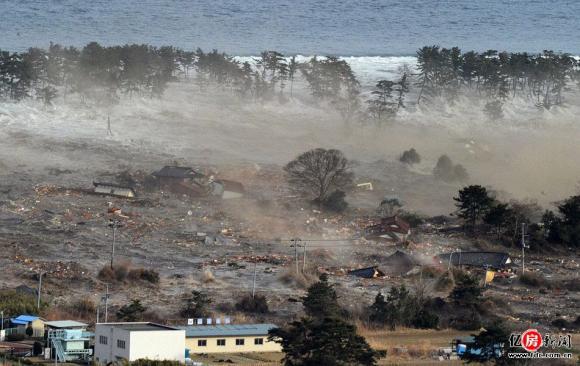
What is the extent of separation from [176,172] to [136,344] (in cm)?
4224

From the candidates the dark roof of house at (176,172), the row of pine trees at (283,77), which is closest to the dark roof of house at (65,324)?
the dark roof of house at (176,172)

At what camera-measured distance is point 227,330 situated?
59625mm

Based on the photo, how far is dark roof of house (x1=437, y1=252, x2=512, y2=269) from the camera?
77.8 metres

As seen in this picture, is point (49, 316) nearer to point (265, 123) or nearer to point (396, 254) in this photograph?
point (396, 254)

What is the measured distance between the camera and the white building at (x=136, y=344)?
51844 millimetres

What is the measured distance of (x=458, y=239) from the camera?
84062 millimetres

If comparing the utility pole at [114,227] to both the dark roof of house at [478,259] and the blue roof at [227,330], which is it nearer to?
the blue roof at [227,330]

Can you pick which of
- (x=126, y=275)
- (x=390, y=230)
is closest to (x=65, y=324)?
(x=126, y=275)

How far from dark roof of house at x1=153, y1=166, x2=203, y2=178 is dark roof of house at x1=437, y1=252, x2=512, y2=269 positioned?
775 inches

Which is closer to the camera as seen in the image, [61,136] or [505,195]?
[505,195]

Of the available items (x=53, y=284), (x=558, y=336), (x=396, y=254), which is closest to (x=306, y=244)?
(x=396, y=254)

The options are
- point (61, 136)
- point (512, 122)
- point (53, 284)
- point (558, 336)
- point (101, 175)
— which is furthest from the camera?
point (512, 122)

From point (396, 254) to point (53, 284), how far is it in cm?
1839

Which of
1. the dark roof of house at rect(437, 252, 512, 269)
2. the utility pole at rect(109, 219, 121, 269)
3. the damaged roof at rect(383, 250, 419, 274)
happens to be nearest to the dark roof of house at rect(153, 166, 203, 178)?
the utility pole at rect(109, 219, 121, 269)
